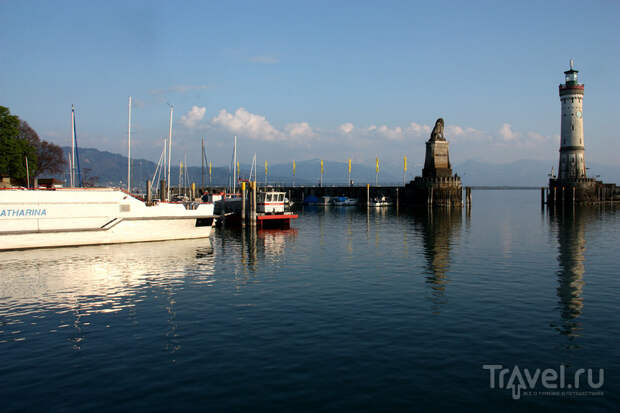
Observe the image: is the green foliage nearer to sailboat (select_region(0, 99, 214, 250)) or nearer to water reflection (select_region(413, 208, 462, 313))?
sailboat (select_region(0, 99, 214, 250))

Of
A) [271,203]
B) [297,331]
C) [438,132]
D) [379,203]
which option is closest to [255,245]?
[271,203]

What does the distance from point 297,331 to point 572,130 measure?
4498 inches

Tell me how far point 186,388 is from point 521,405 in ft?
27.6

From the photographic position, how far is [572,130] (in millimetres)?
110812

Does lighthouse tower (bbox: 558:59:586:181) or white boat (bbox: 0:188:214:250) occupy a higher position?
lighthouse tower (bbox: 558:59:586:181)

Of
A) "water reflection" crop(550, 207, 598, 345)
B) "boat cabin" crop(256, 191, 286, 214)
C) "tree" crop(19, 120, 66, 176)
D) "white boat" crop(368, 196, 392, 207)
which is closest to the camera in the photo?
"water reflection" crop(550, 207, 598, 345)

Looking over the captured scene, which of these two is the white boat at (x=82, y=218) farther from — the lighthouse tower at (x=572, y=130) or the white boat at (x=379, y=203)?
the lighthouse tower at (x=572, y=130)

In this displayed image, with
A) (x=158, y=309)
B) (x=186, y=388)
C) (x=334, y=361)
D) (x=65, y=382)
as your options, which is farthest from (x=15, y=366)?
(x=334, y=361)

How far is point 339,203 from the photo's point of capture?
133500 mm

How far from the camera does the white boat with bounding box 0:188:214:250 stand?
37875 mm

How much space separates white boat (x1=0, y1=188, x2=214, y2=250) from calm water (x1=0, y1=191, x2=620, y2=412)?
369cm

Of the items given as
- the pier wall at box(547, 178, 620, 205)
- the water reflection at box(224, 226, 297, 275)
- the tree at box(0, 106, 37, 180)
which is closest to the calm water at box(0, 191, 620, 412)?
the water reflection at box(224, 226, 297, 275)

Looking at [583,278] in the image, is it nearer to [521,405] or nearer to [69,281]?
[521,405]

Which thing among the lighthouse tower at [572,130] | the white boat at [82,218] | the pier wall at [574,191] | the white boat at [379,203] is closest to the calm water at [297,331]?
the white boat at [82,218]
